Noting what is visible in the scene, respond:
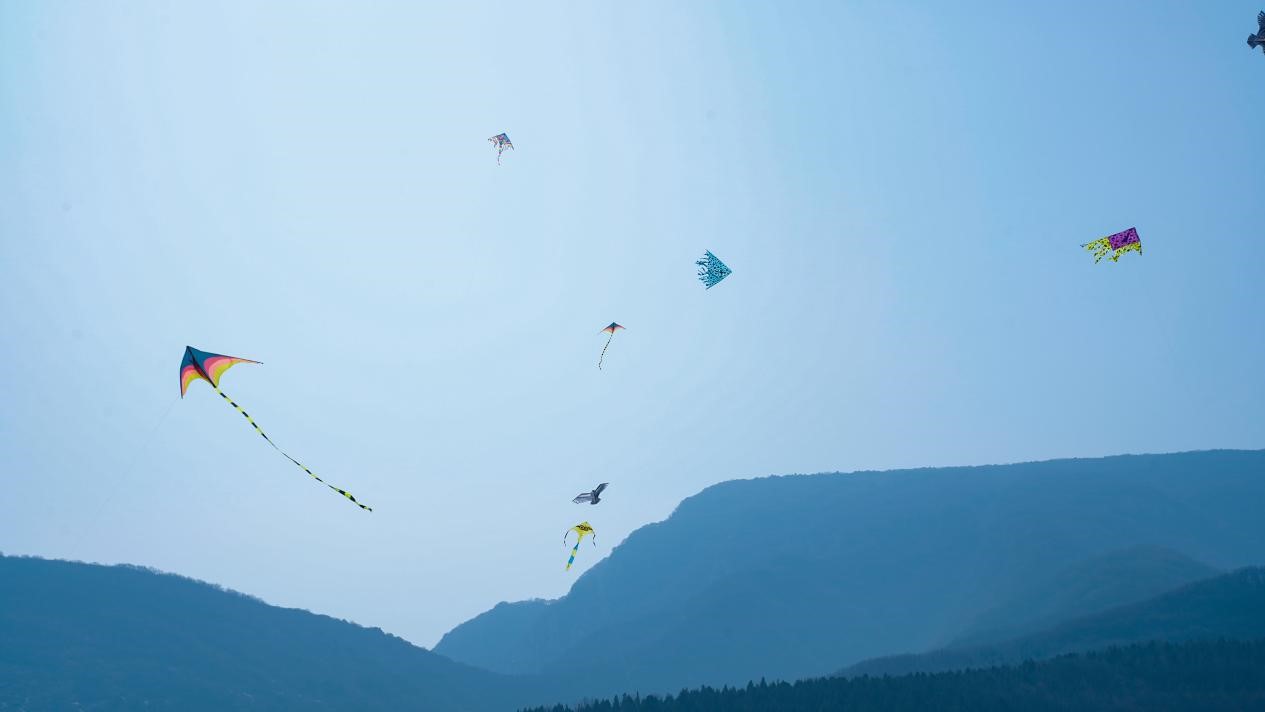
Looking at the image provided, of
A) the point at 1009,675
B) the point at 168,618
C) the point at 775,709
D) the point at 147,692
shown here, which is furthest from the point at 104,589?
the point at 1009,675

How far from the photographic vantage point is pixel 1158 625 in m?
116

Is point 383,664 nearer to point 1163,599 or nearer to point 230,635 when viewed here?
point 230,635

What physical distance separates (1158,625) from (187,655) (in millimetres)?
145118

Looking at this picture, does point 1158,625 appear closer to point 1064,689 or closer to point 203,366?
point 1064,689

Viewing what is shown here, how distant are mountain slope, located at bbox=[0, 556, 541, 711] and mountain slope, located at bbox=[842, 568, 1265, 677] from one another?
8732 centimetres

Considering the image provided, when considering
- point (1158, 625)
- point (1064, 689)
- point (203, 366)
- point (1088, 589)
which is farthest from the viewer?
point (1088, 589)

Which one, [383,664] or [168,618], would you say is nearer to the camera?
[168,618]

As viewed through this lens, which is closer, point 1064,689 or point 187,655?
point 1064,689

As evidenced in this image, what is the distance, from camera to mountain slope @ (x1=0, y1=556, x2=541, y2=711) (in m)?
137

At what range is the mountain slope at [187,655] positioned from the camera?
137m

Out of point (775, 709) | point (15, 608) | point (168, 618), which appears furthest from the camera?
point (168, 618)

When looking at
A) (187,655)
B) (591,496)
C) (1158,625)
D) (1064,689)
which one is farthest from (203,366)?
(187,655)

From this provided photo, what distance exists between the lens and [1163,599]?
405 ft

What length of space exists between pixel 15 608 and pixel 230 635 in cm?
3411
